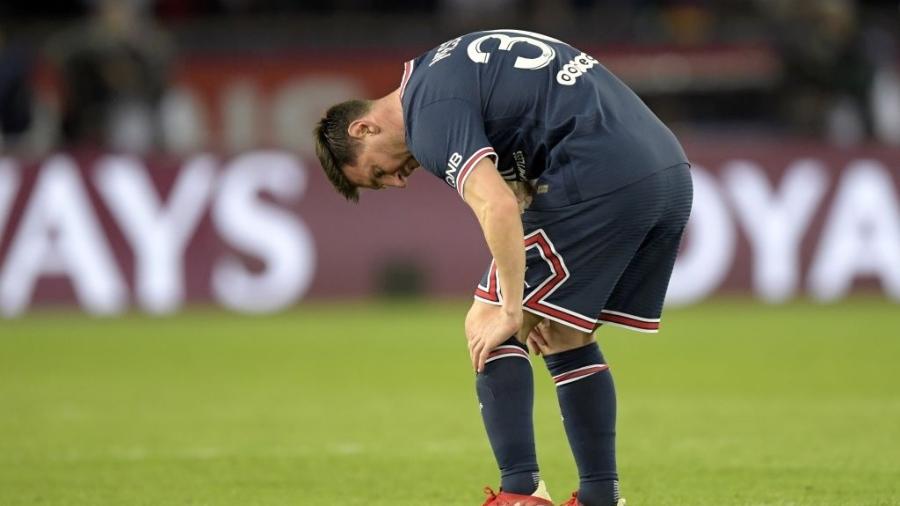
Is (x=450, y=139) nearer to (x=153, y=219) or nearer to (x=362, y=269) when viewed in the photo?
(x=153, y=219)

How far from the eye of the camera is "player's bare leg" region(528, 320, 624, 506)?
630 cm

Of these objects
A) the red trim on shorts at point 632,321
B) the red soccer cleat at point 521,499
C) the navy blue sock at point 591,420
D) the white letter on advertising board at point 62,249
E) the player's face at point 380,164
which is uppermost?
the player's face at point 380,164

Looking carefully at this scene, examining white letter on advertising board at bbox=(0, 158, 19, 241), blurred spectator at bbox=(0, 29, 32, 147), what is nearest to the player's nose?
white letter on advertising board at bbox=(0, 158, 19, 241)

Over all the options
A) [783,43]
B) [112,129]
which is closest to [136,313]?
[112,129]

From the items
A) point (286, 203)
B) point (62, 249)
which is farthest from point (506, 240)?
point (62, 249)

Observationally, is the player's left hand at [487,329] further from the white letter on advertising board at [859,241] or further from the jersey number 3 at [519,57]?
the white letter on advertising board at [859,241]

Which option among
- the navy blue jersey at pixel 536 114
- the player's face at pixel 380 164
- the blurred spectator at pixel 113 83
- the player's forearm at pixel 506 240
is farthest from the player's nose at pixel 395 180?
the blurred spectator at pixel 113 83

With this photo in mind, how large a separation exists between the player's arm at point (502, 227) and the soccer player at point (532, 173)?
11 millimetres

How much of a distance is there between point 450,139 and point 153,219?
10.3 m

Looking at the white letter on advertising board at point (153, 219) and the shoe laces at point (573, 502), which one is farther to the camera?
the white letter on advertising board at point (153, 219)

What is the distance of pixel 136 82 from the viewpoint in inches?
669

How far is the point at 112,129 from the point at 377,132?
1156 cm

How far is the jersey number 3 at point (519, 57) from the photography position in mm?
5926

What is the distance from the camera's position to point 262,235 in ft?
51.3
